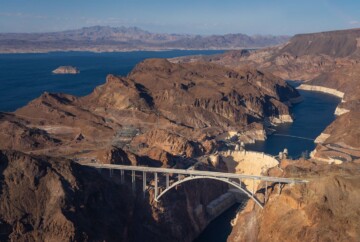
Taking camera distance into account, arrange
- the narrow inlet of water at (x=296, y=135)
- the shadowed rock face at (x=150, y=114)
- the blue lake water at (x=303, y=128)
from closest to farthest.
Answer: the narrow inlet of water at (x=296, y=135) < the shadowed rock face at (x=150, y=114) < the blue lake water at (x=303, y=128)

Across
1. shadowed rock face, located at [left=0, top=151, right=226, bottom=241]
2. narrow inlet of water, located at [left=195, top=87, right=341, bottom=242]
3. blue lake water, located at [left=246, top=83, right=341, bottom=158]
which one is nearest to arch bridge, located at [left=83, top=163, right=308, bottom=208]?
shadowed rock face, located at [left=0, top=151, right=226, bottom=241]

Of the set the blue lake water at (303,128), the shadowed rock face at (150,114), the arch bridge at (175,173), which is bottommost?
the blue lake water at (303,128)

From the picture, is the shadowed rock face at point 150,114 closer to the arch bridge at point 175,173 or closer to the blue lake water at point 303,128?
the arch bridge at point 175,173

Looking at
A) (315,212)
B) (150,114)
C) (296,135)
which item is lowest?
(296,135)

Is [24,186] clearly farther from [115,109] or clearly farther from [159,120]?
[115,109]

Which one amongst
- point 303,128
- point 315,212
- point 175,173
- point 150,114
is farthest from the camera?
point 303,128

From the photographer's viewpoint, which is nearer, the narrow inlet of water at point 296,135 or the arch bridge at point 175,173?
the arch bridge at point 175,173

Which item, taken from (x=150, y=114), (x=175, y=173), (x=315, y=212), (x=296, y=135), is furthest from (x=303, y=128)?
(x=315, y=212)

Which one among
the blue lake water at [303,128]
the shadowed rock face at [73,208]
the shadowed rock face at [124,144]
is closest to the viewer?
the shadowed rock face at [73,208]

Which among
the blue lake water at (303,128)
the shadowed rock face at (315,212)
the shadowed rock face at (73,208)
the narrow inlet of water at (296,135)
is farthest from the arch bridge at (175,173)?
the blue lake water at (303,128)

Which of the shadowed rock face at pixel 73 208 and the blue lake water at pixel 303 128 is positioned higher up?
the shadowed rock face at pixel 73 208

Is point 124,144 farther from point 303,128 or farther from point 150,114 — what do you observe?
point 303,128

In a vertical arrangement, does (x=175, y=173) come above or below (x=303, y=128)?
above
